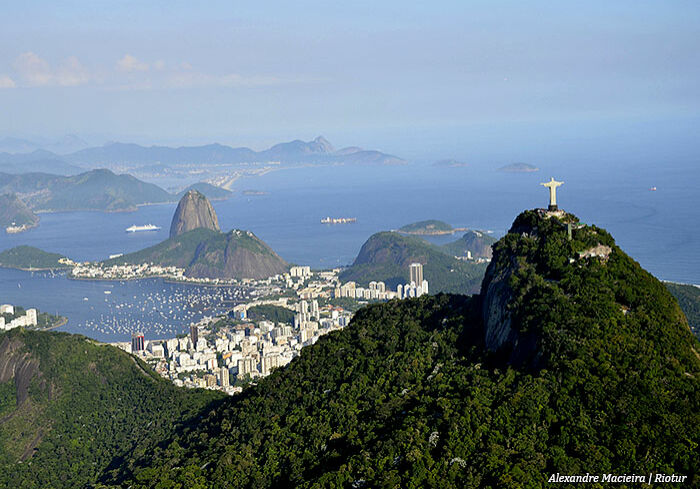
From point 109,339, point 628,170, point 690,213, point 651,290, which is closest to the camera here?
point 651,290

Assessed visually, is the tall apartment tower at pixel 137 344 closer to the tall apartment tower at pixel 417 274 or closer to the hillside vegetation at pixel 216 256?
the tall apartment tower at pixel 417 274

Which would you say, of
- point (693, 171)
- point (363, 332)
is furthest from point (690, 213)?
point (363, 332)

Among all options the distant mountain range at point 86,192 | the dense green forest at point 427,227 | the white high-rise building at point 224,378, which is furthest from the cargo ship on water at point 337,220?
the white high-rise building at point 224,378

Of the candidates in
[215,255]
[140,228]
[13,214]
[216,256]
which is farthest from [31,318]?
[13,214]

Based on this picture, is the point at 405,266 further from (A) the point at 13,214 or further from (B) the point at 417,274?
(A) the point at 13,214

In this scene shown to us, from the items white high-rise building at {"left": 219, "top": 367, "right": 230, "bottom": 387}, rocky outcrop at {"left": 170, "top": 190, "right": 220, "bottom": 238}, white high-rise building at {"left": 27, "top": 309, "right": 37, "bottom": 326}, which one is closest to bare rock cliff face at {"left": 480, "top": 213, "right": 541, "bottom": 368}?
white high-rise building at {"left": 219, "top": 367, "right": 230, "bottom": 387}

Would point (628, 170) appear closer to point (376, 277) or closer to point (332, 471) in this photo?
point (376, 277)
